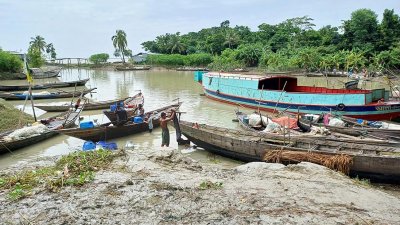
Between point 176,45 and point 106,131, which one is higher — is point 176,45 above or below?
above

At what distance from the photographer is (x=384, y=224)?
5.23m

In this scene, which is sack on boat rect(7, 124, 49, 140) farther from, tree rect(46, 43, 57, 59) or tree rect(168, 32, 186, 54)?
tree rect(46, 43, 57, 59)

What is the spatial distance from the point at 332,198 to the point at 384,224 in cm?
109

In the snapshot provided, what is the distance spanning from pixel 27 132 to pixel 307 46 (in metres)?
46.5

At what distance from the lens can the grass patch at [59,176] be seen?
6.34 meters

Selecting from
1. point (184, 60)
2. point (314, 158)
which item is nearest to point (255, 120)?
point (314, 158)

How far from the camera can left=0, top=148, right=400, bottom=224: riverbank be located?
533 cm

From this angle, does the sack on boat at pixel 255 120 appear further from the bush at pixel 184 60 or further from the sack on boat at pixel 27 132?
the bush at pixel 184 60

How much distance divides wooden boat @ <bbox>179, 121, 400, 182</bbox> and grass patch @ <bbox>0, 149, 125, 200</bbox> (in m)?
4.40

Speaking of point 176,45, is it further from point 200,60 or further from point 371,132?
point 371,132

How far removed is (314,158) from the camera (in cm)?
958

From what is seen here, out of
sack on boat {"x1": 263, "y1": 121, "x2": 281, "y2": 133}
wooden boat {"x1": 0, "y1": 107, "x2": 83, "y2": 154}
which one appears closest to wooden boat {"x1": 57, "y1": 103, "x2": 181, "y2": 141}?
wooden boat {"x1": 0, "y1": 107, "x2": 83, "y2": 154}

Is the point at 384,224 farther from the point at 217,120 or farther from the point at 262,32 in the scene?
the point at 262,32

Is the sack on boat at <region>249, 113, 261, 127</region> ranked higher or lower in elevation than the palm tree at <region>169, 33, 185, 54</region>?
lower
